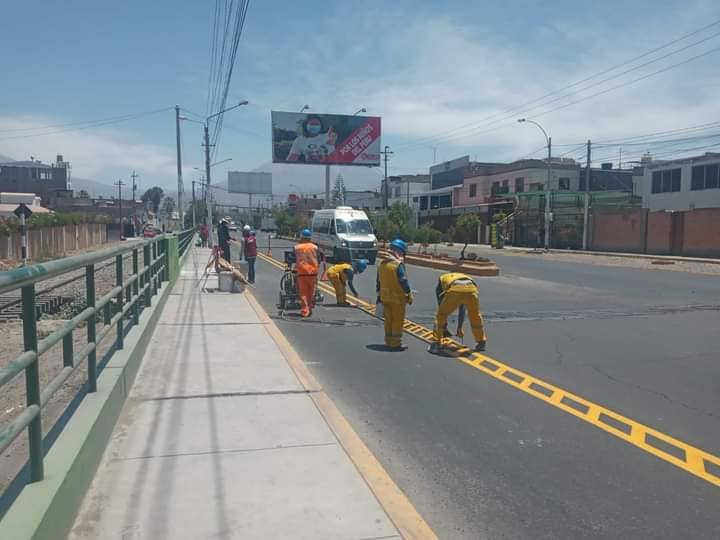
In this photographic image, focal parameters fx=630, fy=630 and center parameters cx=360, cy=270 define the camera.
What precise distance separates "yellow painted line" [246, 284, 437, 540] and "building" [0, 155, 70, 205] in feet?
365

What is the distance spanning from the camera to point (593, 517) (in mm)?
3926

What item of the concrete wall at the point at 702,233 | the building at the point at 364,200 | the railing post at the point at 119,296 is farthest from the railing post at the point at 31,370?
the building at the point at 364,200

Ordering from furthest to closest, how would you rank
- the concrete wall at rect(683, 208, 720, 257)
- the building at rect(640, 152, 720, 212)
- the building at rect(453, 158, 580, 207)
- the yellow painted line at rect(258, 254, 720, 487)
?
the building at rect(453, 158, 580, 207), the building at rect(640, 152, 720, 212), the concrete wall at rect(683, 208, 720, 257), the yellow painted line at rect(258, 254, 720, 487)

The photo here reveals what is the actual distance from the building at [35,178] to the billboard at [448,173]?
63735 millimetres

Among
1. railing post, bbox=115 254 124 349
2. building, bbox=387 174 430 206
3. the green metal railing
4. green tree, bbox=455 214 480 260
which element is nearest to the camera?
the green metal railing

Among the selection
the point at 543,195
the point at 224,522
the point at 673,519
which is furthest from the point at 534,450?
the point at 543,195

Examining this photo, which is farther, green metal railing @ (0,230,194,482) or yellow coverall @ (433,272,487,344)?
yellow coverall @ (433,272,487,344)

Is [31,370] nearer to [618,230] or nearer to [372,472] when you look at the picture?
[372,472]

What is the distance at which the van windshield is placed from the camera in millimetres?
28188

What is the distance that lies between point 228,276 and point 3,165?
356ft

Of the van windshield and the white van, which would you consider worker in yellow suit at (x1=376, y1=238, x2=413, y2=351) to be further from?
the van windshield

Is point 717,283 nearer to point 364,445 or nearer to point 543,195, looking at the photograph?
point 364,445

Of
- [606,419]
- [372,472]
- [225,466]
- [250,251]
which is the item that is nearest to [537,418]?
[606,419]

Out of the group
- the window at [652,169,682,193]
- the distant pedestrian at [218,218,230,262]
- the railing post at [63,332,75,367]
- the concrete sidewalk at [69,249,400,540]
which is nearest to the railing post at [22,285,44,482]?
the concrete sidewalk at [69,249,400,540]
